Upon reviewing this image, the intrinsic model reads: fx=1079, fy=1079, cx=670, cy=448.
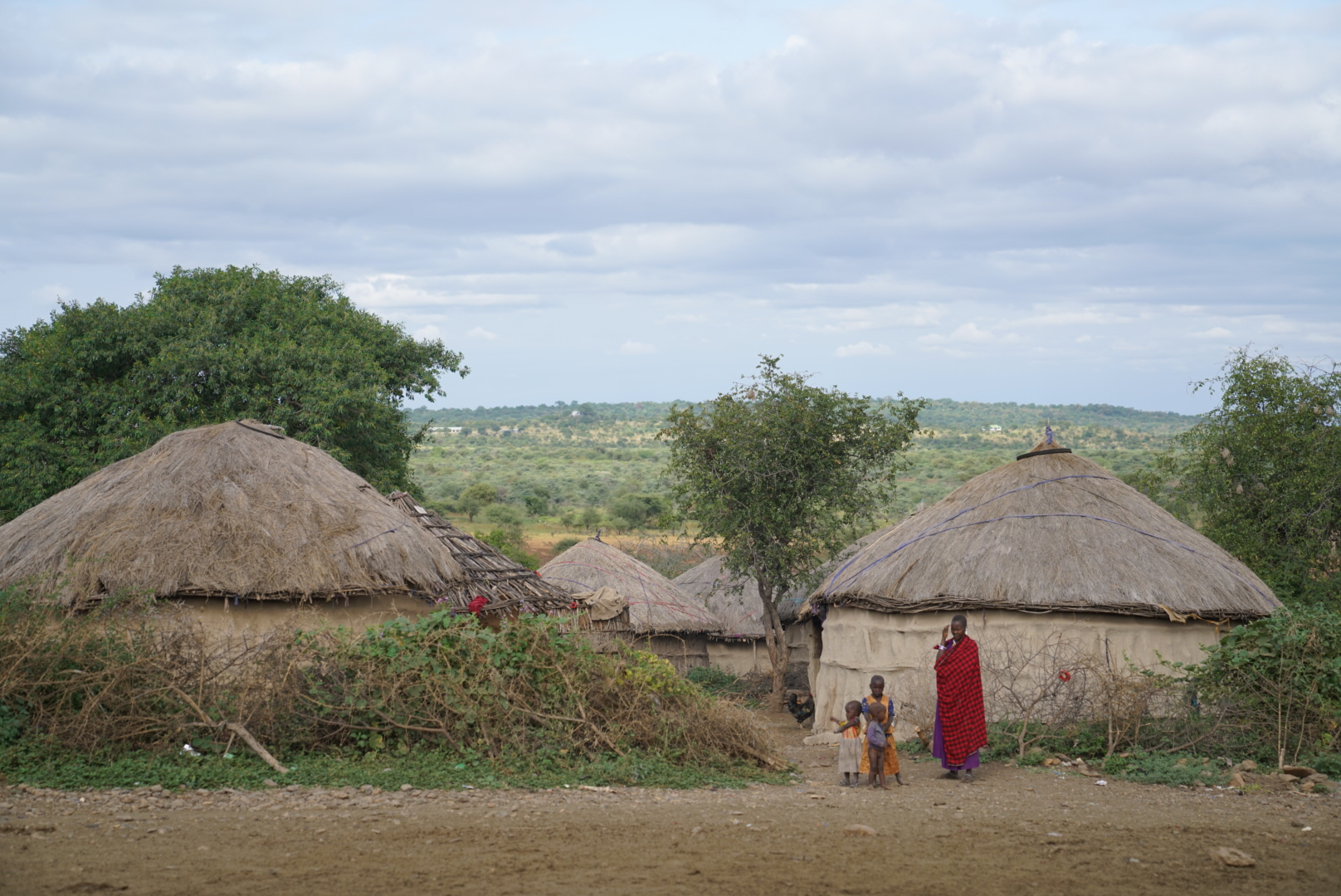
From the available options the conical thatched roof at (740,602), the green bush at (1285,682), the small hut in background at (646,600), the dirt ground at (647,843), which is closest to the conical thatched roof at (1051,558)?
the green bush at (1285,682)

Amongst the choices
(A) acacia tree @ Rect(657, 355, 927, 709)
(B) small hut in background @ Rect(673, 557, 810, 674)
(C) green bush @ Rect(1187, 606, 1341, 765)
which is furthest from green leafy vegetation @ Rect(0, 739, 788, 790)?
(B) small hut in background @ Rect(673, 557, 810, 674)

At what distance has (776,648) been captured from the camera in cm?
1590

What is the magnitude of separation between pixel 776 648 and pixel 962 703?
7371 mm

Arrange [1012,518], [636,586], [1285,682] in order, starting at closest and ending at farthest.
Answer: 1. [1285,682]
2. [1012,518]
3. [636,586]

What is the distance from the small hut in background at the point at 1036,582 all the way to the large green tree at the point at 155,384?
331 inches

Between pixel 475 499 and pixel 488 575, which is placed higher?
pixel 488 575

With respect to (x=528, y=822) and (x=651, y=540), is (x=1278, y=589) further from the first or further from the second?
(x=651, y=540)

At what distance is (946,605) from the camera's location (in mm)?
11180

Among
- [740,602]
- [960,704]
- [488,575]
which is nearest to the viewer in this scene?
[960,704]

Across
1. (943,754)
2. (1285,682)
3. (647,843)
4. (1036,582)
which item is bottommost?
(943,754)

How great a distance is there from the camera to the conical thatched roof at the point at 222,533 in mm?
9742

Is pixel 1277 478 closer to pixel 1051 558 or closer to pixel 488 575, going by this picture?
pixel 1051 558

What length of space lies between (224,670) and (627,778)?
2.93 meters

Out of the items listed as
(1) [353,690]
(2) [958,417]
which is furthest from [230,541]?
(2) [958,417]
